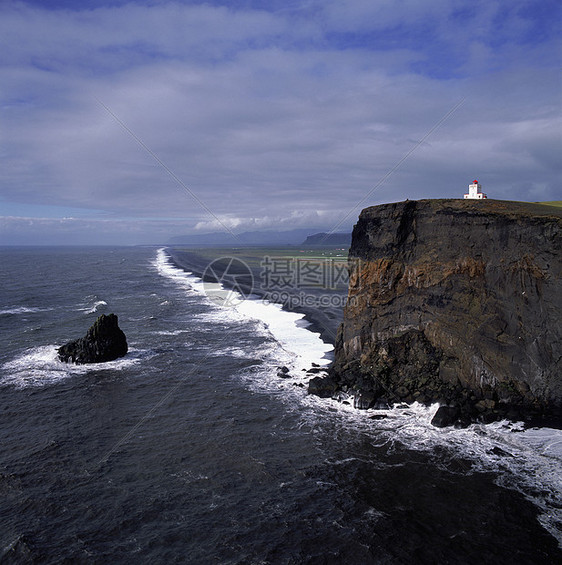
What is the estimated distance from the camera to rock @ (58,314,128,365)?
29.5 metres

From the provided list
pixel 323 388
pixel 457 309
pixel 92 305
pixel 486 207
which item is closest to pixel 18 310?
pixel 92 305

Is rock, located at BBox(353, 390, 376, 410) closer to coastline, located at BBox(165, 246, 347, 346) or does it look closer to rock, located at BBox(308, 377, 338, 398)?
rock, located at BBox(308, 377, 338, 398)

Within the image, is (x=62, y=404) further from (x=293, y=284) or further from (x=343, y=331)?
(x=293, y=284)

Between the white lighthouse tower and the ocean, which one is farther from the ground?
the white lighthouse tower

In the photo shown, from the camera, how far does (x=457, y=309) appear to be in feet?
72.6

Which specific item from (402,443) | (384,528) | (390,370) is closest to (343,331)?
(390,370)

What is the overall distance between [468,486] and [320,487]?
5.32 meters

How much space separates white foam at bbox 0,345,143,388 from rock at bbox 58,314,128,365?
0.48 meters

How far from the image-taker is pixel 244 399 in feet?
75.6

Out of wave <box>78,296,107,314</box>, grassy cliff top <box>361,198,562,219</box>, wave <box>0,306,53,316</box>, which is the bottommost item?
wave <box>0,306,53,316</box>

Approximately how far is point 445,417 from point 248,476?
9.62 metres

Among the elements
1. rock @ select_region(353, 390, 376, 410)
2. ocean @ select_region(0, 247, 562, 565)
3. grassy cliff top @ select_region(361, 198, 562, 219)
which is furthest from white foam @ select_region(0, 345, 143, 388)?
grassy cliff top @ select_region(361, 198, 562, 219)

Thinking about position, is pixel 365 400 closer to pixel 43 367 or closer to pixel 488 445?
pixel 488 445

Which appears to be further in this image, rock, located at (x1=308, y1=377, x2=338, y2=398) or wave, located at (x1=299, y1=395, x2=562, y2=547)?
rock, located at (x1=308, y1=377, x2=338, y2=398)
